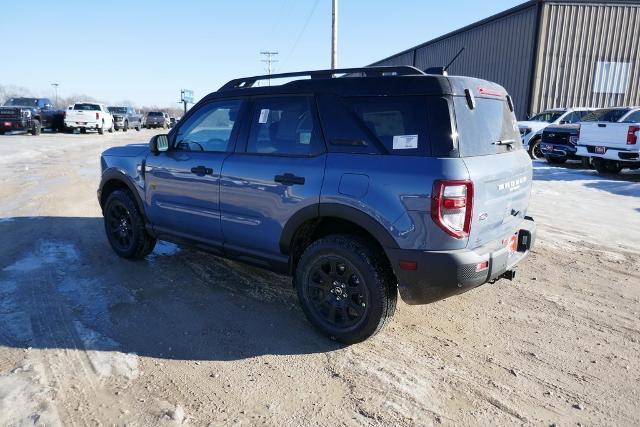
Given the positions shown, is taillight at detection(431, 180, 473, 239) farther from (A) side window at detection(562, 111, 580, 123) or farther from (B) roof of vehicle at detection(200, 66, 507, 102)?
(A) side window at detection(562, 111, 580, 123)

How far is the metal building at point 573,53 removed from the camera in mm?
20422

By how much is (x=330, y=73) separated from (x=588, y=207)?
6858 millimetres

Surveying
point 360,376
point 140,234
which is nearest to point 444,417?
point 360,376

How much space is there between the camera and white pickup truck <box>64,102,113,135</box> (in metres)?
26.6

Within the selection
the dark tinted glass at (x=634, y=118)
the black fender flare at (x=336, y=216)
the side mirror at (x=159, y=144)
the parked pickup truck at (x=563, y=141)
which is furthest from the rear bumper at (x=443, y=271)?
the parked pickup truck at (x=563, y=141)

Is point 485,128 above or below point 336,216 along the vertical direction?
above

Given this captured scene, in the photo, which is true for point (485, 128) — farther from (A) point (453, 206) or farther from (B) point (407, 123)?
(A) point (453, 206)

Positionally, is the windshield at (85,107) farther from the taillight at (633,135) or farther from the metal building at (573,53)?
the taillight at (633,135)

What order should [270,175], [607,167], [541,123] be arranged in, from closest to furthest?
[270,175], [607,167], [541,123]

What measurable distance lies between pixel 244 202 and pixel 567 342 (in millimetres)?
2704

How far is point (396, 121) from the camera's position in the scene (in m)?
3.14

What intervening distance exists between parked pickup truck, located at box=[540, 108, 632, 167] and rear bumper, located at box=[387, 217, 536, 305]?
38.9 feet

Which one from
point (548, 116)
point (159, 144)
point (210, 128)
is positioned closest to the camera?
point (210, 128)

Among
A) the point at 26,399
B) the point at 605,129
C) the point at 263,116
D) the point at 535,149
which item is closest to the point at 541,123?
the point at 535,149
